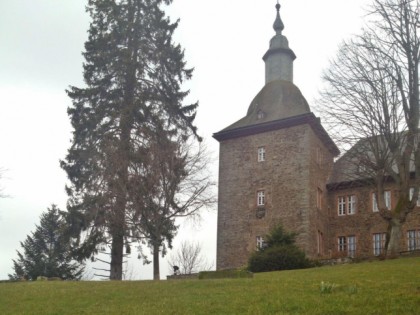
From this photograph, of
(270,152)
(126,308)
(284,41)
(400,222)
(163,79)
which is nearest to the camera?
(126,308)

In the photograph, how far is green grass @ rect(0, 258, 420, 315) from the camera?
44.3 ft

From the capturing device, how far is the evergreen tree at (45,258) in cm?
4075

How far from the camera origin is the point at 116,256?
31.8 metres

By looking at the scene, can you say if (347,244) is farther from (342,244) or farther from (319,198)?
(319,198)

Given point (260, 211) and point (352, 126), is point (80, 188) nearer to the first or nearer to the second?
point (260, 211)

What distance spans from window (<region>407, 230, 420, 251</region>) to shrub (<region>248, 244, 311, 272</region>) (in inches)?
381

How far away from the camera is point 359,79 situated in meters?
30.6

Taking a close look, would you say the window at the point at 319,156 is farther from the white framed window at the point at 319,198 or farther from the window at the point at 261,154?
Answer: the window at the point at 261,154

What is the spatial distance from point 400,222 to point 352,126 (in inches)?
206

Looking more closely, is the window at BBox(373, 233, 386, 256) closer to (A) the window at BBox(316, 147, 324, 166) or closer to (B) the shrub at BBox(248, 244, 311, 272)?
(A) the window at BBox(316, 147, 324, 166)

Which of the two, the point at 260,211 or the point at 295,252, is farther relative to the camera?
the point at 260,211

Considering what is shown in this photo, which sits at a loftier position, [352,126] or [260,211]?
[352,126]

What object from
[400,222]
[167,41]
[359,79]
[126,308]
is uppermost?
[167,41]

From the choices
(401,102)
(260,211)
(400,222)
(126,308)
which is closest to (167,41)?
(260,211)
